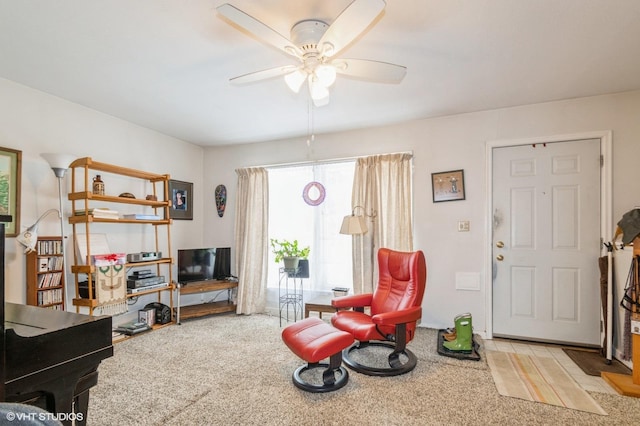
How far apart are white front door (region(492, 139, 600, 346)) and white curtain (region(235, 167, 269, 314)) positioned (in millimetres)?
2938

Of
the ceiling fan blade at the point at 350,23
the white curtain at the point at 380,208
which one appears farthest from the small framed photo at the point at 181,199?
the ceiling fan blade at the point at 350,23

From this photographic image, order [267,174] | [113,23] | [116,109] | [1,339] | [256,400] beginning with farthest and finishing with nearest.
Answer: [267,174]
[116,109]
[256,400]
[113,23]
[1,339]

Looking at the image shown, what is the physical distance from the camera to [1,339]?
1184mm

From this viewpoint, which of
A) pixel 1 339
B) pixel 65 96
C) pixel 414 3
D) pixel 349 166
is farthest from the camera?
pixel 349 166

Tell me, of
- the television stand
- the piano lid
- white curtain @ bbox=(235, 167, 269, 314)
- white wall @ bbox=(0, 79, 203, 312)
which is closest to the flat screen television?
the television stand

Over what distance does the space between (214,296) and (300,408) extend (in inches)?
123

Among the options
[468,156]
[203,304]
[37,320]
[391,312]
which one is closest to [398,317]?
[391,312]

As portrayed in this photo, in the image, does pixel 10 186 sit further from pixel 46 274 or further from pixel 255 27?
pixel 255 27

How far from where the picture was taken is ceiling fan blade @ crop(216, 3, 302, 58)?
1.47 meters

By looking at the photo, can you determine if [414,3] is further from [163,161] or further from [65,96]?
[163,161]

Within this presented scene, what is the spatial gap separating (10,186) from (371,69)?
3.27 meters

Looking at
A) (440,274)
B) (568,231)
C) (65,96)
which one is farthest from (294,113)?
(568,231)

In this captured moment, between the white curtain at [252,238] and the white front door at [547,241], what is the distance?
2938mm

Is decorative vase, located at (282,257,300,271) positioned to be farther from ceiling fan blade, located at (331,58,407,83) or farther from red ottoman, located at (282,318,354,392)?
ceiling fan blade, located at (331,58,407,83)
